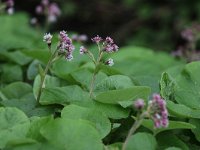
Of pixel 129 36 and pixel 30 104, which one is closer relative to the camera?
pixel 30 104

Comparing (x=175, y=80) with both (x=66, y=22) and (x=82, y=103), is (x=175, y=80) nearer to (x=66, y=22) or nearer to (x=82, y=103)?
(x=82, y=103)

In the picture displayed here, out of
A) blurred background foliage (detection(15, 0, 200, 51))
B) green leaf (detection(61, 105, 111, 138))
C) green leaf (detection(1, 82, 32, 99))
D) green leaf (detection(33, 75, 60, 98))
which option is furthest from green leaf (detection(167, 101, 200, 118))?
blurred background foliage (detection(15, 0, 200, 51))

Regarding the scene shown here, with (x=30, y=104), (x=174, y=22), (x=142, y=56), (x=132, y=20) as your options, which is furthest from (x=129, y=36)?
(x=30, y=104)

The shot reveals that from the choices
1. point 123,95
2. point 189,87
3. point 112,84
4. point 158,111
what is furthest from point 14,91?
point 158,111

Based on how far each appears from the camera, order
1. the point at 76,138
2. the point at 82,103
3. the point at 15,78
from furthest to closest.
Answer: the point at 15,78 < the point at 82,103 < the point at 76,138

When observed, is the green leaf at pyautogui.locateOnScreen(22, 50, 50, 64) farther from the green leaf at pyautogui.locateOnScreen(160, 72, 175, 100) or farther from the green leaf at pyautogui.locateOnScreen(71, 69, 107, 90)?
the green leaf at pyautogui.locateOnScreen(160, 72, 175, 100)

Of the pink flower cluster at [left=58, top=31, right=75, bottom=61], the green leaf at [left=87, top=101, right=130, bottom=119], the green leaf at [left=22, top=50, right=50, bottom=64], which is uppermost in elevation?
the green leaf at [left=22, top=50, right=50, bottom=64]

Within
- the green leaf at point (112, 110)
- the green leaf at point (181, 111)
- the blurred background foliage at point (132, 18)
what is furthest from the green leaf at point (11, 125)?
the blurred background foliage at point (132, 18)

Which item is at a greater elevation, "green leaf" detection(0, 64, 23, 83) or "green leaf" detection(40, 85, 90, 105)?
"green leaf" detection(0, 64, 23, 83)
